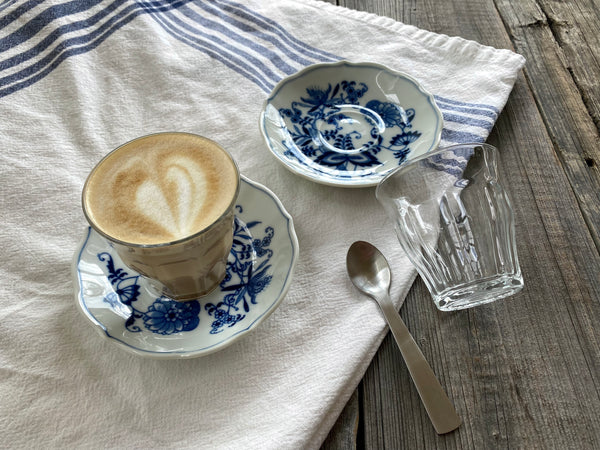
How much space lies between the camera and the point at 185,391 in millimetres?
614

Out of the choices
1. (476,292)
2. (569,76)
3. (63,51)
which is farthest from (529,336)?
(63,51)

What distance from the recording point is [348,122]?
36.7 inches

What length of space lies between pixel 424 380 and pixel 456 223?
0.70 ft

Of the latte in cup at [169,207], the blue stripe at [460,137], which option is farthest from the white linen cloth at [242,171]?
A: the latte in cup at [169,207]

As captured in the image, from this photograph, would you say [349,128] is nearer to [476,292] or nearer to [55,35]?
[476,292]

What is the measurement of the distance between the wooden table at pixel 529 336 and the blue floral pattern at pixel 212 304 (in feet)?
0.60

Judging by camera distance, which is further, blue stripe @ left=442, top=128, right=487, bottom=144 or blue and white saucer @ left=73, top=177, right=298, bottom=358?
blue stripe @ left=442, top=128, right=487, bottom=144

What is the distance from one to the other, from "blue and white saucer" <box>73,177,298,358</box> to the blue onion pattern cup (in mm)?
158

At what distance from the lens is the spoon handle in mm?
580

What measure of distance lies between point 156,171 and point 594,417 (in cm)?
58

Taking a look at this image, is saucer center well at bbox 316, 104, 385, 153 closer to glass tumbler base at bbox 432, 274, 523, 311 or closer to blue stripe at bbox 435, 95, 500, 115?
blue stripe at bbox 435, 95, 500, 115

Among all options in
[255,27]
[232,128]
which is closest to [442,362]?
[232,128]

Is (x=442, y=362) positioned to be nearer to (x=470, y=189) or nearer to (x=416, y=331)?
(x=416, y=331)

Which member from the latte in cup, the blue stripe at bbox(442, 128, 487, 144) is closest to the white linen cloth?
the blue stripe at bbox(442, 128, 487, 144)
